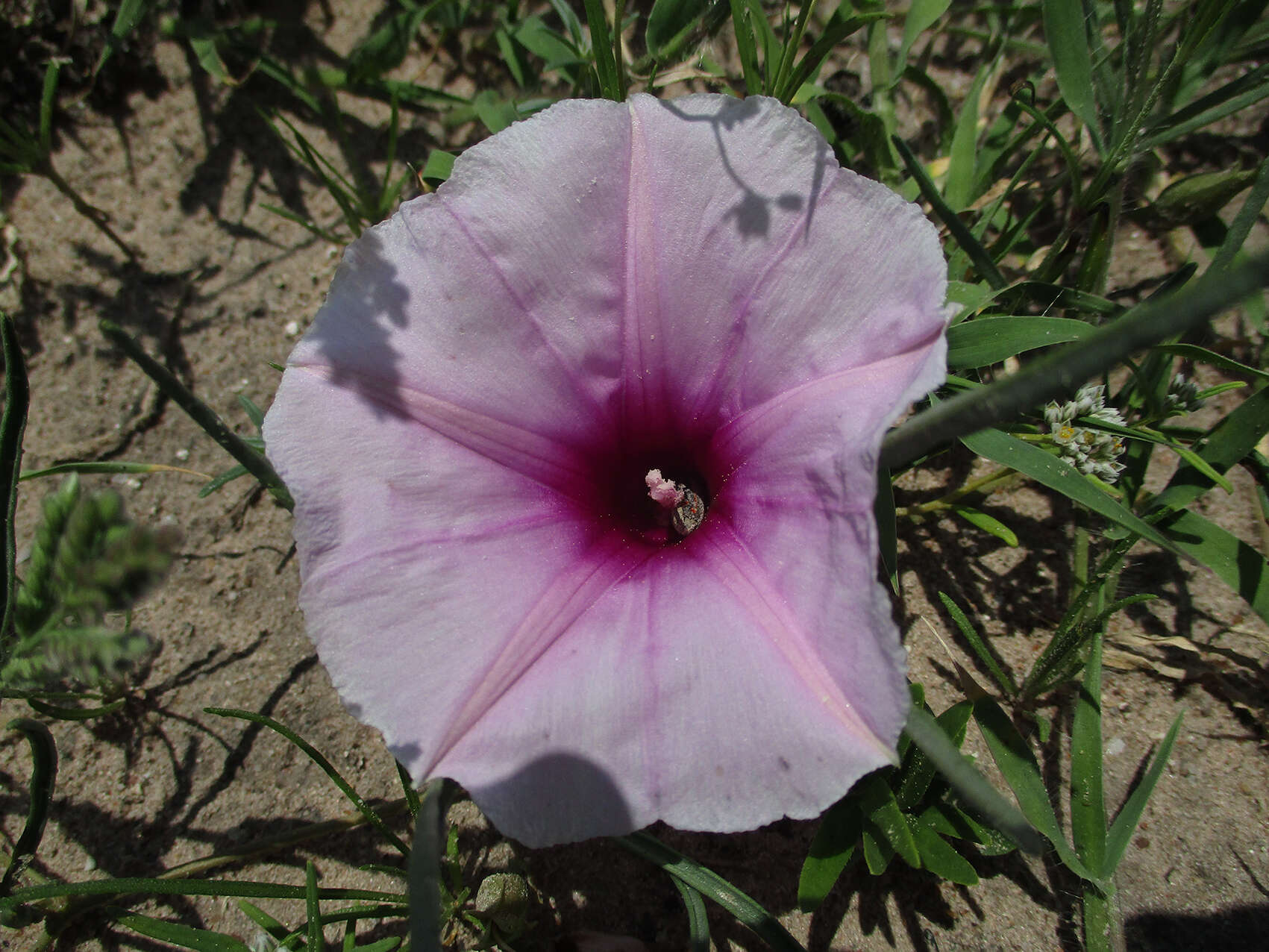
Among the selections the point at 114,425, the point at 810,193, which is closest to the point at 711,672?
the point at 810,193

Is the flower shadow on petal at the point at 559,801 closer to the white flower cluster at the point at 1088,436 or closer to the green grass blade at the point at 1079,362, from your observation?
the green grass blade at the point at 1079,362

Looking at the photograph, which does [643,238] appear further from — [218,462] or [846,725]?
[218,462]

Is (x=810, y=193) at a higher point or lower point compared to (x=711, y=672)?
higher

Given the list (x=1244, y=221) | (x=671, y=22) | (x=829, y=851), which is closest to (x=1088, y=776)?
(x=829, y=851)

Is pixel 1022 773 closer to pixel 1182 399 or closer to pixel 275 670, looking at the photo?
pixel 1182 399

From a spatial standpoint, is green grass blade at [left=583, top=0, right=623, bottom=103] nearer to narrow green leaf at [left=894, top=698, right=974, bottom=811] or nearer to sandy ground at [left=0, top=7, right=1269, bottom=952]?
sandy ground at [left=0, top=7, right=1269, bottom=952]

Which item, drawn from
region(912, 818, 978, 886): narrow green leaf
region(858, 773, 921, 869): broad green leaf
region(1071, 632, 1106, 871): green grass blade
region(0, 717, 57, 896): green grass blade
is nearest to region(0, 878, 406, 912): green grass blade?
region(0, 717, 57, 896): green grass blade
